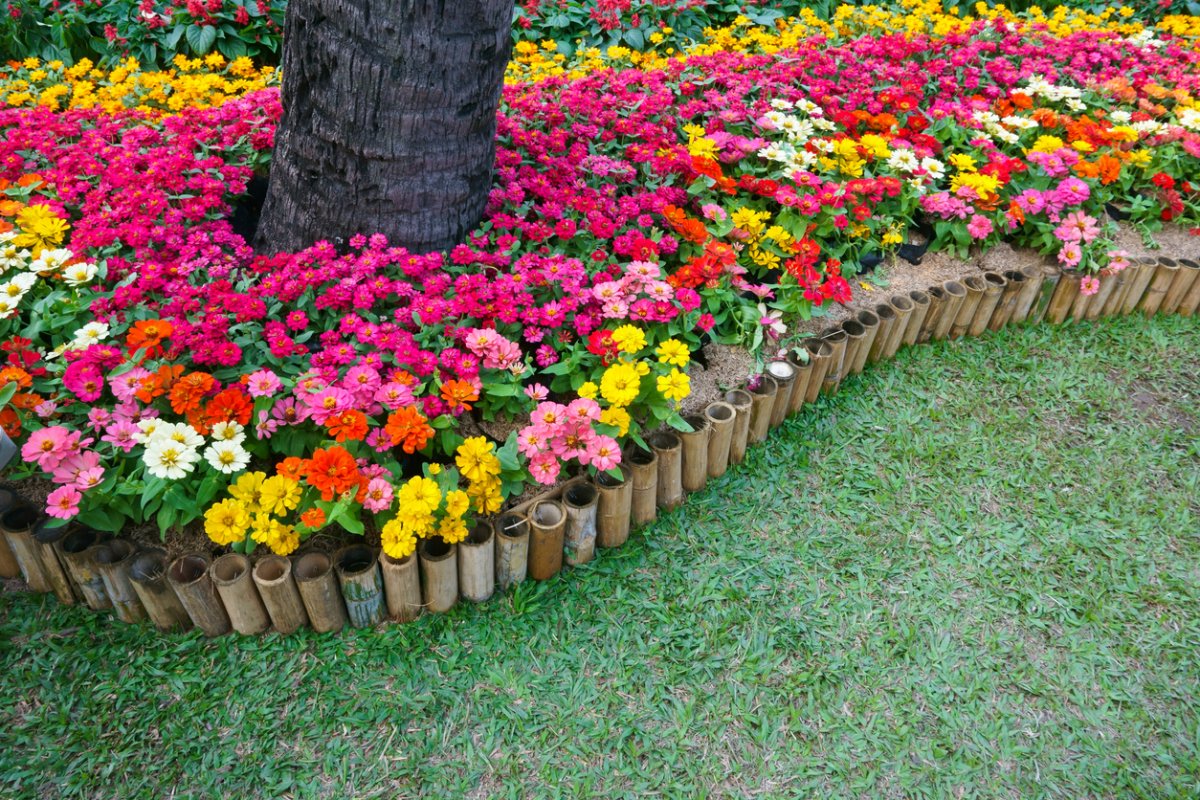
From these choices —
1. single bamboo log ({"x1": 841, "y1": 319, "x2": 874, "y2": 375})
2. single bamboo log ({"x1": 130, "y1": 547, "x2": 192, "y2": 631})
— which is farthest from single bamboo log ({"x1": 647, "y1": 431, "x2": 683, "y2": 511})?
single bamboo log ({"x1": 130, "y1": 547, "x2": 192, "y2": 631})

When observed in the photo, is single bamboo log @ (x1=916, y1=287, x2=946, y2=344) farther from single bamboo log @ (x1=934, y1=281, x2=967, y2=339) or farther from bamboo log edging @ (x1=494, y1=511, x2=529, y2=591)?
bamboo log edging @ (x1=494, y1=511, x2=529, y2=591)

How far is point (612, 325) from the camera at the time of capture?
2744mm

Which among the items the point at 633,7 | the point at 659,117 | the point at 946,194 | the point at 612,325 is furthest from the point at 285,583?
the point at 633,7

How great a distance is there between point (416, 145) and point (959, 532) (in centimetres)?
225

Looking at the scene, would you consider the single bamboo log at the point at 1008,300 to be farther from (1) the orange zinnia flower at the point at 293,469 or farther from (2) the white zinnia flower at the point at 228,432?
(2) the white zinnia flower at the point at 228,432

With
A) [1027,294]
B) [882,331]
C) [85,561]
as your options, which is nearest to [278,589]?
[85,561]

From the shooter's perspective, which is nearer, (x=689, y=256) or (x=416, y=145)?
(x=416, y=145)

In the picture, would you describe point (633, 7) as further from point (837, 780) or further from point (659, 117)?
point (837, 780)

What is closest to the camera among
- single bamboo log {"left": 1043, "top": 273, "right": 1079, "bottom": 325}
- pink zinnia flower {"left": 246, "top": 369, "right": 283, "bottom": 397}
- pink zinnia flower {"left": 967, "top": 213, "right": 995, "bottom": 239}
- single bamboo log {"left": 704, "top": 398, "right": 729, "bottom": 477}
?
pink zinnia flower {"left": 246, "top": 369, "right": 283, "bottom": 397}

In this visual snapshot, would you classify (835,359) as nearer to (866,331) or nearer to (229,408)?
(866,331)

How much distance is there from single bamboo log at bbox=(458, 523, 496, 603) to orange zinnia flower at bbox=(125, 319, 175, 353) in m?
1.06

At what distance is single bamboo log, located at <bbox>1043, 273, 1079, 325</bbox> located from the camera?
3568mm

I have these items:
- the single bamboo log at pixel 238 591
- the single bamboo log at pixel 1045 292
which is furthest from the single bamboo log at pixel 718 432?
the single bamboo log at pixel 1045 292

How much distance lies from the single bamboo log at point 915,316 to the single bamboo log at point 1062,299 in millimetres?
695
